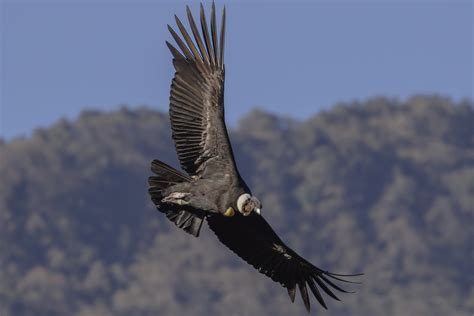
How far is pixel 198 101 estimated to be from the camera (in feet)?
55.8

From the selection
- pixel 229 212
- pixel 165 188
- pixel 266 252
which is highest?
pixel 266 252

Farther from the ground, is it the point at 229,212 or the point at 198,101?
the point at 198,101

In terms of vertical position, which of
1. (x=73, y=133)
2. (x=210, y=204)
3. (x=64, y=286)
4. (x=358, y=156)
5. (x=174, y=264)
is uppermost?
(x=358, y=156)

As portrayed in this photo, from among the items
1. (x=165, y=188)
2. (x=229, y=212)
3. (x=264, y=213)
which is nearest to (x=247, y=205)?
(x=229, y=212)

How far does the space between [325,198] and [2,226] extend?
33.4m

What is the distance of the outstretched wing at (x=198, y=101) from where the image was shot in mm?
16797

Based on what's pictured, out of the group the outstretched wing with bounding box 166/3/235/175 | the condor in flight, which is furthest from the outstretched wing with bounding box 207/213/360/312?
the outstretched wing with bounding box 166/3/235/175

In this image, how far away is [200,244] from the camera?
403ft

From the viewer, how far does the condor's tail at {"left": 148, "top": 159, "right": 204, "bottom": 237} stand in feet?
54.1

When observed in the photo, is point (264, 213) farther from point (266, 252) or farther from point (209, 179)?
point (209, 179)

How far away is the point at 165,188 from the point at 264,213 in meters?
111

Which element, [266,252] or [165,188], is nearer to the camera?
[165,188]

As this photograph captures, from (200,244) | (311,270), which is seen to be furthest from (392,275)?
(311,270)

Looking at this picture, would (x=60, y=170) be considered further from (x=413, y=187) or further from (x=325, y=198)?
Answer: (x=413, y=187)
